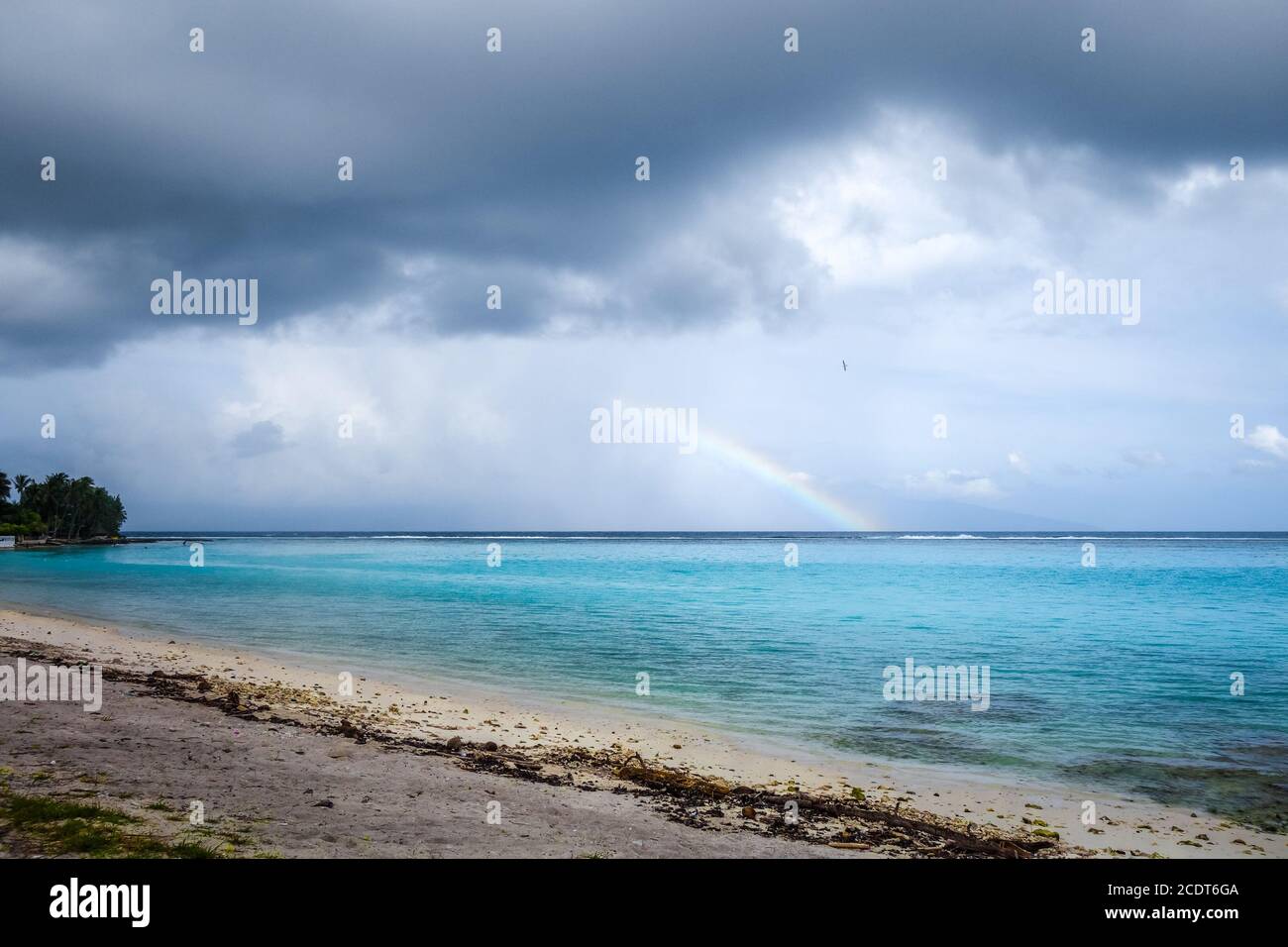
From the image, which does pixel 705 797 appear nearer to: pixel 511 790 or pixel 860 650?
pixel 511 790

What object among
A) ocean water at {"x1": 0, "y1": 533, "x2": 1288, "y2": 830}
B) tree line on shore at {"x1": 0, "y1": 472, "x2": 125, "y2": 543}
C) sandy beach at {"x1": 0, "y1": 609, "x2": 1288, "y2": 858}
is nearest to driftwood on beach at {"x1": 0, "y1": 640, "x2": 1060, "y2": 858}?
sandy beach at {"x1": 0, "y1": 609, "x2": 1288, "y2": 858}

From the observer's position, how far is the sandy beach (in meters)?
9.70

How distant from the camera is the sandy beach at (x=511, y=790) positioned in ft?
31.8

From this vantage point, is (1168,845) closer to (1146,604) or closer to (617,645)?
(617,645)

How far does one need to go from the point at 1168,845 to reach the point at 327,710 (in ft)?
60.1

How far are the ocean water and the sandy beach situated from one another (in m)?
2.36

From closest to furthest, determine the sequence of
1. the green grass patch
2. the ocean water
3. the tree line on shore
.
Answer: the green grass patch, the ocean water, the tree line on shore

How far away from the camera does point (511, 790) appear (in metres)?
12.4

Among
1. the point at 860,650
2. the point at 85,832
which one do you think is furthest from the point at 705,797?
the point at 860,650

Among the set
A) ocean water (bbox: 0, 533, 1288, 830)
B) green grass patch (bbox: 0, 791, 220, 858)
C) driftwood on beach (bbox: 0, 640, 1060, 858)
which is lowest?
ocean water (bbox: 0, 533, 1288, 830)

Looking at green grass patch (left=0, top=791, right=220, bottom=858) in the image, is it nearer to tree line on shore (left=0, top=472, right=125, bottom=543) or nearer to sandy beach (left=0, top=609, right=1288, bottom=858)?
sandy beach (left=0, top=609, right=1288, bottom=858)

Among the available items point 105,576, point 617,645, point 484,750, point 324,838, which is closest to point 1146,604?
point 617,645

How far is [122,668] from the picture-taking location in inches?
920

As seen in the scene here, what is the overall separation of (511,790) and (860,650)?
25196 mm
